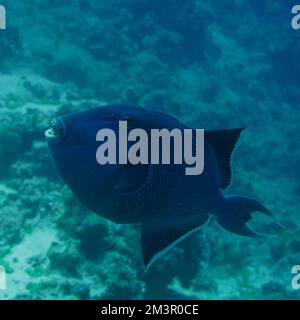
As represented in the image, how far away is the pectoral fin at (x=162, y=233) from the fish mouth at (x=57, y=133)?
412mm

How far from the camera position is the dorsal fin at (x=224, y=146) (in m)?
1.31

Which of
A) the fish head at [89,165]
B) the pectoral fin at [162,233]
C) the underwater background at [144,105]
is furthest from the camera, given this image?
the underwater background at [144,105]

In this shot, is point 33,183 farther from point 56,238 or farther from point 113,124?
point 113,124

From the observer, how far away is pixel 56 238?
4988 millimetres

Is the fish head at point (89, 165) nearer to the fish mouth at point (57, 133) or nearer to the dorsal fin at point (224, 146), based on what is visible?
the fish mouth at point (57, 133)

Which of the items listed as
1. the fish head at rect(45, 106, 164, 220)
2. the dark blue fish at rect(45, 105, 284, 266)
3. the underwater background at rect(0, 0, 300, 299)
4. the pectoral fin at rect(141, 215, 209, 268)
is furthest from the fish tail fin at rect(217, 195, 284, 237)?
the underwater background at rect(0, 0, 300, 299)

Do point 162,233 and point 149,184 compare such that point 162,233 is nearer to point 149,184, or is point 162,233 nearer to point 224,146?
point 149,184

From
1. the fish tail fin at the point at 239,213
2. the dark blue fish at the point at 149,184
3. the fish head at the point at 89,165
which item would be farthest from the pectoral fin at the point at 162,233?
the fish head at the point at 89,165

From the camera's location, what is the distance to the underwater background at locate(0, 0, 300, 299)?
4836 millimetres

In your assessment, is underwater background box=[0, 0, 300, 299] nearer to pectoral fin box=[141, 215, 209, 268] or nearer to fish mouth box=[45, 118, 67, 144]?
pectoral fin box=[141, 215, 209, 268]

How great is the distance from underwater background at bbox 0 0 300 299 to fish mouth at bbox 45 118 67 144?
3344mm

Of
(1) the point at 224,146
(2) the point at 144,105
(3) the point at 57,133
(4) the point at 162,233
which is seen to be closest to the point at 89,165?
(3) the point at 57,133

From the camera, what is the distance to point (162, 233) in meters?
1.31

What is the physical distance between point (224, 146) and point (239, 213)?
24 centimetres
